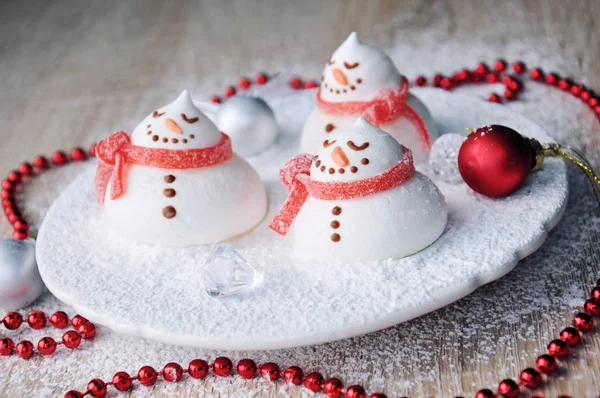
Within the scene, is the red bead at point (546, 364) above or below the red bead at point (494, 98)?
above

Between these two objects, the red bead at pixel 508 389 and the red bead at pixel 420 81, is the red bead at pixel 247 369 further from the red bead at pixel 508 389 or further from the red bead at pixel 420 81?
the red bead at pixel 420 81

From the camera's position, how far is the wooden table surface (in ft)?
8.43

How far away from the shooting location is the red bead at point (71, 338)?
149cm

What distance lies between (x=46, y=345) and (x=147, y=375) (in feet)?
0.79

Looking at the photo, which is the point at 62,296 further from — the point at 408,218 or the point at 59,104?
the point at 59,104

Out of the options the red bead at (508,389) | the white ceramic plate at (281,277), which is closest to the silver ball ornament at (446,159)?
the white ceramic plate at (281,277)

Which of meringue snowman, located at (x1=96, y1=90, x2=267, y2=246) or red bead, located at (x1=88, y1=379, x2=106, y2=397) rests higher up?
meringue snowman, located at (x1=96, y1=90, x2=267, y2=246)

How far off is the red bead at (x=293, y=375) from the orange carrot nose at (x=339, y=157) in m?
0.39

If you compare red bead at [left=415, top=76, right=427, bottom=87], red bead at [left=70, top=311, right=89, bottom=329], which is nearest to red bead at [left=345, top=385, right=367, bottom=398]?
red bead at [left=70, top=311, right=89, bottom=329]

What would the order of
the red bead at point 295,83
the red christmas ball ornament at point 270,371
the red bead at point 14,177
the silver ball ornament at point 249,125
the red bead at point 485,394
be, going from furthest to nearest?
the red bead at point 295,83 → the red bead at point 14,177 → the silver ball ornament at point 249,125 → the red christmas ball ornament at point 270,371 → the red bead at point 485,394

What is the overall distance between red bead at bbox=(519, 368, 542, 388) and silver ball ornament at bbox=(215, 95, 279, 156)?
0.96 meters

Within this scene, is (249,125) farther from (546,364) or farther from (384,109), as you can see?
(546,364)

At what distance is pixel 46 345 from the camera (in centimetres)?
148

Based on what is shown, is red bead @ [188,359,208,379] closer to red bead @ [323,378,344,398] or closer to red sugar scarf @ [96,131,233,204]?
red bead @ [323,378,344,398]
